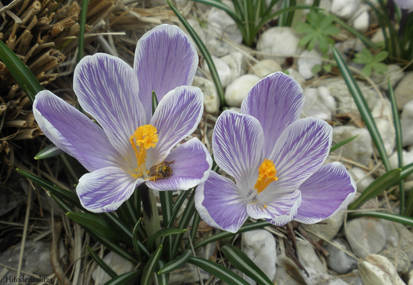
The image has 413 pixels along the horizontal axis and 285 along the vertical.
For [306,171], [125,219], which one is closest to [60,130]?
[125,219]

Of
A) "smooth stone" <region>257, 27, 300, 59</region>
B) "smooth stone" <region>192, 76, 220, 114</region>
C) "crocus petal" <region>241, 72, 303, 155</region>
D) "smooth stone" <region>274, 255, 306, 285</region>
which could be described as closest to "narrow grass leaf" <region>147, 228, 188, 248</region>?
"crocus petal" <region>241, 72, 303, 155</region>

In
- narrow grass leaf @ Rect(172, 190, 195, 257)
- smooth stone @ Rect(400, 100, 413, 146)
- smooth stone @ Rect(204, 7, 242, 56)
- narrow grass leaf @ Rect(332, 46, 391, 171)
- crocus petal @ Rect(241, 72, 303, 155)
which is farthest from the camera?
smooth stone @ Rect(204, 7, 242, 56)

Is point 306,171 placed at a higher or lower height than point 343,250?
higher

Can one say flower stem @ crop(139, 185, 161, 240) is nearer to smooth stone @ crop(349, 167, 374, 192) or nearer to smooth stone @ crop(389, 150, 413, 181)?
smooth stone @ crop(349, 167, 374, 192)

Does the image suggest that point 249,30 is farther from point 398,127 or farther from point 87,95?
point 87,95

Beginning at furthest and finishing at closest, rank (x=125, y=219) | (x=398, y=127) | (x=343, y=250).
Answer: (x=398, y=127) → (x=343, y=250) → (x=125, y=219)

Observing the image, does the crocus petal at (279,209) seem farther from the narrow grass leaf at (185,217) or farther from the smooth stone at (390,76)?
the smooth stone at (390,76)
